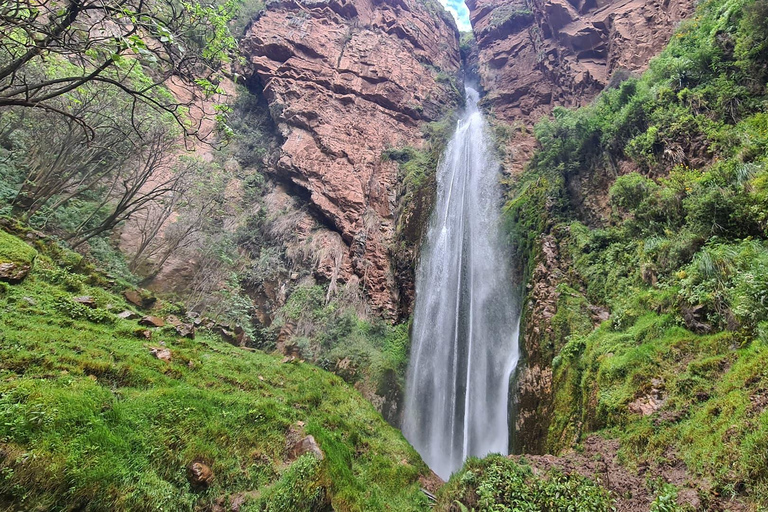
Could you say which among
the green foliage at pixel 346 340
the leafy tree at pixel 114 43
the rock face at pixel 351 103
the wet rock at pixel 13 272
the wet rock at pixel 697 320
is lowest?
the green foliage at pixel 346 340

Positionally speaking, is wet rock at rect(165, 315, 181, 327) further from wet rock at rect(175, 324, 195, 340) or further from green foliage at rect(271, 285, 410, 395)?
green foliage at rect(271, 285, 410, 395)

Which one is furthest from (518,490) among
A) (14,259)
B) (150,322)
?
(14,259)

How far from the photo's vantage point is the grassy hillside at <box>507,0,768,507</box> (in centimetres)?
435

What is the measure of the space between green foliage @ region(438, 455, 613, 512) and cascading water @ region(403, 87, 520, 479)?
264 inches

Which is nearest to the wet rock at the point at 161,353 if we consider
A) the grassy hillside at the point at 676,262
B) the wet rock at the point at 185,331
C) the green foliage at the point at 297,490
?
the wet rock at the point at 185,331

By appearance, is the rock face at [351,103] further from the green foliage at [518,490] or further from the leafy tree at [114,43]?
the leafy tree at [114,43]

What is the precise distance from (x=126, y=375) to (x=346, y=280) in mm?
13028

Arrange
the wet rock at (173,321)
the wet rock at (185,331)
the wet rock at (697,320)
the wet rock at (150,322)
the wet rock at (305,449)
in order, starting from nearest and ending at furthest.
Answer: the wet rock at (305,449) → the wet rock at (697,320) → the wet rock at (150,322) → the wet rock at (185,331) → the wet rock at (173,321)

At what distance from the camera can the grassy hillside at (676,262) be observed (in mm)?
4348

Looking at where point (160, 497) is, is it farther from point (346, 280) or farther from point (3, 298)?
point (346, 280)

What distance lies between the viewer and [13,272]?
19.2 ft

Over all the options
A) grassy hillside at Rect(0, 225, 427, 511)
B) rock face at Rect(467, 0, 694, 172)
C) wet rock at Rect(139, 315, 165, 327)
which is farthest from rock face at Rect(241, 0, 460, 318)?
grassy hillside at Rect(0, 225, 427, 511)

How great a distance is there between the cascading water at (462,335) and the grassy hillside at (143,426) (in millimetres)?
5043

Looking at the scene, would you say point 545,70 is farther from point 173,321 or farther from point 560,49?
point 173,321
